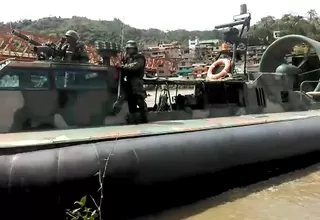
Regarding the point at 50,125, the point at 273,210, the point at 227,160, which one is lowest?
the point at 273,210

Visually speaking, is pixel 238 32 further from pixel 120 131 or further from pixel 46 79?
pixel 46 79

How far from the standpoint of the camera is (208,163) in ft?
14.9

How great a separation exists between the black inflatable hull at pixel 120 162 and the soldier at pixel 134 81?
840mm

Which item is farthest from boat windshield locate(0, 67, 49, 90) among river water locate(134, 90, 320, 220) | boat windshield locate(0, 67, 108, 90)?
river water locate(134, 90, 320, 220)

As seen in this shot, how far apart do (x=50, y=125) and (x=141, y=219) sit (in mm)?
1291

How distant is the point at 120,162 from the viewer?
12.7ft

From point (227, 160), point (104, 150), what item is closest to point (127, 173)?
point (104, 150)

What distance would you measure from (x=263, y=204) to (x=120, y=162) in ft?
5.48

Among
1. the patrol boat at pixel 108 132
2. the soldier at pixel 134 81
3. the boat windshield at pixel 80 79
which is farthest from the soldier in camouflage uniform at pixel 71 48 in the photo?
the soldier at pixel 134 81

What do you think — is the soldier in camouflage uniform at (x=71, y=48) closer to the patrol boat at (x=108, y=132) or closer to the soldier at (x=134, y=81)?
the patrol boat at (x=108, y=132)

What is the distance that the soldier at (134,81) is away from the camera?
17.1ft

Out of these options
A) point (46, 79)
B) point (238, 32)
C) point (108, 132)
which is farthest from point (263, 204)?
point (238, 32)

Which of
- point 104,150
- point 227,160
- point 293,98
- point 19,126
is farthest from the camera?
point 293,98

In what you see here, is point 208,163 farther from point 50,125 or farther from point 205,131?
point 50,125
